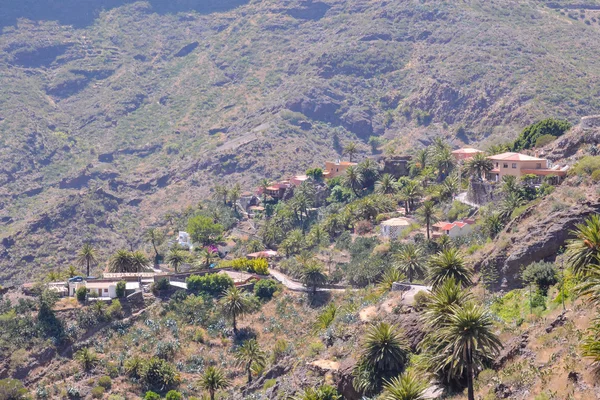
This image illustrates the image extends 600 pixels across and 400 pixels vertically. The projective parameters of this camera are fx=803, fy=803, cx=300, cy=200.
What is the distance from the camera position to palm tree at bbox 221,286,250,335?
82125mm

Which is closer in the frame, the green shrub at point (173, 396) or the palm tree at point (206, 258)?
the green shrub at point (173, 396)

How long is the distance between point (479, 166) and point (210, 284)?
33.0 metres

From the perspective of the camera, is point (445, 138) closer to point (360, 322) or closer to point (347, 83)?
point (347, 83)

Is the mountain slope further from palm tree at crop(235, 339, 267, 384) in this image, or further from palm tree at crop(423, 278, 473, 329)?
palm tree at crop(423, 278, 473, 329)

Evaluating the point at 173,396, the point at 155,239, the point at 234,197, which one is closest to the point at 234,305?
the point at 173,396

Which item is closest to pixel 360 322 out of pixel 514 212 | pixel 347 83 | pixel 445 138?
pixel 514 212

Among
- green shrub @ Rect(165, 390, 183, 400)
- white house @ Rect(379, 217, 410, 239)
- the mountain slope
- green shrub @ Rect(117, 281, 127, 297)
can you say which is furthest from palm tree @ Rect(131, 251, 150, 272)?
the mountain slope

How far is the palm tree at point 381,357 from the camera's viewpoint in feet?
170

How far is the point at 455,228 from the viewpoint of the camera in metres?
84.4

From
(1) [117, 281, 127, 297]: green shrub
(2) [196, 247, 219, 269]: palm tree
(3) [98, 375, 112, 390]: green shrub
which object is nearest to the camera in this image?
(3) [98, 375, 112, 390]: green shrub

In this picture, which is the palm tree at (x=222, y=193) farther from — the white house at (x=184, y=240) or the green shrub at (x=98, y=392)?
the green shrub at (x=98, y=392)

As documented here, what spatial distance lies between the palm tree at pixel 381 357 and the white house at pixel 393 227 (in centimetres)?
4001

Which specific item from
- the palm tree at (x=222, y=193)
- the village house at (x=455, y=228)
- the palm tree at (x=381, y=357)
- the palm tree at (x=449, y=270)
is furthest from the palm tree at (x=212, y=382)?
the palm tree at (x=222, y=193)

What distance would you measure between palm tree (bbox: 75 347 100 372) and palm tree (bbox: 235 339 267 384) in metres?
13.8
